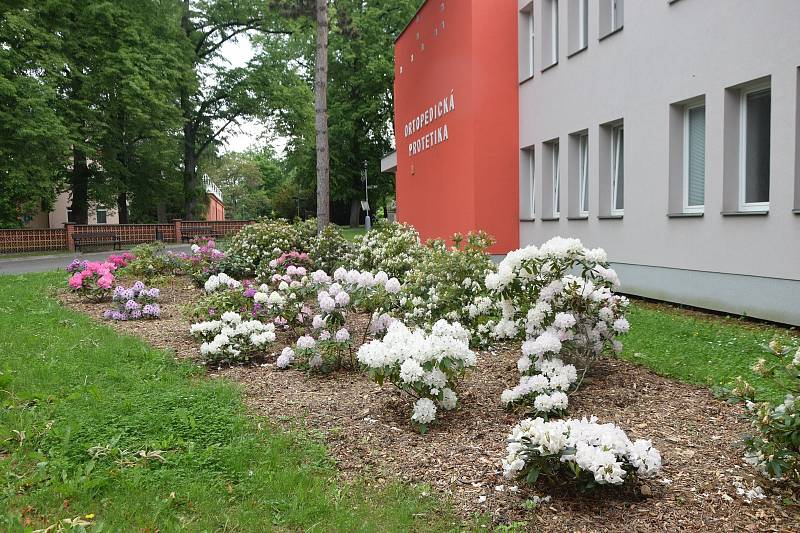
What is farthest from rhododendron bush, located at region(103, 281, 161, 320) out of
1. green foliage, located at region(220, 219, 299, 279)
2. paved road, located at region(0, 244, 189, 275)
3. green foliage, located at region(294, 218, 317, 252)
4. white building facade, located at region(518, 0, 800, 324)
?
paved road, located at region(0, 244, 189, 275)

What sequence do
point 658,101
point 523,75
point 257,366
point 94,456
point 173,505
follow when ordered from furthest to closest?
1. point 523,75
2. point 658,101
3. point 257,366
4. point 94,456
5. point 173,505

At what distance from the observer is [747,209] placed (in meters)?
8.52

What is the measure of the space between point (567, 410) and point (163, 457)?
8.68 ft

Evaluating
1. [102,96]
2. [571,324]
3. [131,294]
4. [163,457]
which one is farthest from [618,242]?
[102,96]

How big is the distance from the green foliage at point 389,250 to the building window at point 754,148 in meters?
4.61

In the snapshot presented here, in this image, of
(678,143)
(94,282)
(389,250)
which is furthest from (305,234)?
(678,143)

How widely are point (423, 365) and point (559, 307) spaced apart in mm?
1267

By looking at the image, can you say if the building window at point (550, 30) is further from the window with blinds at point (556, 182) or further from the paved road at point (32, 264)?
the paved road at point (32, 264)

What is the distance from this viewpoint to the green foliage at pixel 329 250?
12.8 meters

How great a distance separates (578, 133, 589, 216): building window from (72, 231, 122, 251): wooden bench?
23410mm

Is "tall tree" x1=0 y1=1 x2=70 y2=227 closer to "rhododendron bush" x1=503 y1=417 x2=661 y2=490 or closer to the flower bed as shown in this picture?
the flower bed

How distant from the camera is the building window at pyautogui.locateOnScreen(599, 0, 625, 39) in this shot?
458 inches

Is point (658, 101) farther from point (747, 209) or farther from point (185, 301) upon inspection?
point (185, 301)

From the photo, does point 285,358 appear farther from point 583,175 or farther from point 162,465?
point 583,175
